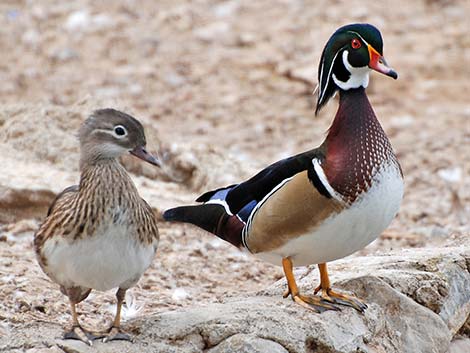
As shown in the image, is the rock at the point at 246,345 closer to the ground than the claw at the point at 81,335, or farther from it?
closer to the ground

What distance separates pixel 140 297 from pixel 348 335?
53.0 inches

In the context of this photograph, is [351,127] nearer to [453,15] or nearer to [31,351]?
[31,351]

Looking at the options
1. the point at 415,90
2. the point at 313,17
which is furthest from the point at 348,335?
the point at 313,17

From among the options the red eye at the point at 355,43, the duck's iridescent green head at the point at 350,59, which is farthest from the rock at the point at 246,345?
the red eye at the point at 355,43

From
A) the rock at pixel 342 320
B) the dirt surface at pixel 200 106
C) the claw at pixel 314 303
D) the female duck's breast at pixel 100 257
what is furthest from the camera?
the dirt surface at pixel 200 106

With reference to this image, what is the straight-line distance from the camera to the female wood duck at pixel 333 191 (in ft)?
14.3

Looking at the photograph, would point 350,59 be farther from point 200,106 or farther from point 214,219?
point 200,106

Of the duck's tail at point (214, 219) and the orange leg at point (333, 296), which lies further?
the duck's tail at point (214, 219)

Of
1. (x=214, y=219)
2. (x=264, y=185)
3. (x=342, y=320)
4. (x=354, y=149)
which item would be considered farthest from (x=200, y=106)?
(x=342, y=320)

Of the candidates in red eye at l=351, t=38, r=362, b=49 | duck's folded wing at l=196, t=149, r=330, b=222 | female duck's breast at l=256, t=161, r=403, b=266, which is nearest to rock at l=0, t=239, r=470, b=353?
female duck's breast at l=256, t=161, r=403, b=266

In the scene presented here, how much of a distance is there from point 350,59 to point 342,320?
101 centimetres

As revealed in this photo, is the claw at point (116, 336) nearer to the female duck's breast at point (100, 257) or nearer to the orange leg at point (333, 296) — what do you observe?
the female duck's breast at point (100, 257)

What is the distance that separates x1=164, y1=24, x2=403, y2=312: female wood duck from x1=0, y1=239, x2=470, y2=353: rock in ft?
0.53

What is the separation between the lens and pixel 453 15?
10898 mm
